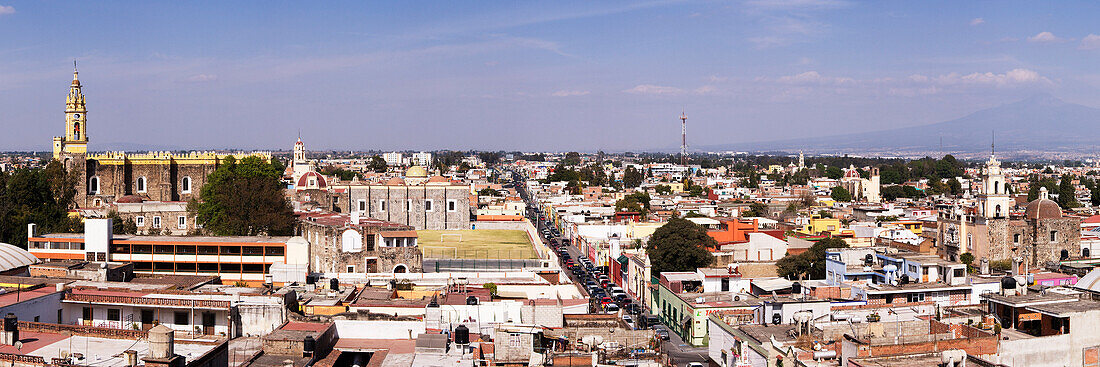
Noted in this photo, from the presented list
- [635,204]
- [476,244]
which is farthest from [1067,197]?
[476,244]

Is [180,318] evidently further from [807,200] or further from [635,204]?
[807,200]

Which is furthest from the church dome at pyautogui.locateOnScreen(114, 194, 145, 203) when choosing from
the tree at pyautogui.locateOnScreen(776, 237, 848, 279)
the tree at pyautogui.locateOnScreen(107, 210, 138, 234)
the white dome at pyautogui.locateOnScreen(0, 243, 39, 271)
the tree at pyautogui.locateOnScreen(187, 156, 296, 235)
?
the tree at pyautogui.locateOnScreen(776, 237, 848, 279)

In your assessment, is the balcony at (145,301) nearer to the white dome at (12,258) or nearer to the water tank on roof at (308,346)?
the water tank on roof at (308,346)

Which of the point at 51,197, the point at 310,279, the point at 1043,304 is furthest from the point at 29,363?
the point at 51,197

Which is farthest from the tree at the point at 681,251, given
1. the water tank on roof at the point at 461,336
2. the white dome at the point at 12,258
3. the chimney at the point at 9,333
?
the chimney at the point at 9,333

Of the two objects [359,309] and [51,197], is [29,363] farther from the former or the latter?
[51,197]

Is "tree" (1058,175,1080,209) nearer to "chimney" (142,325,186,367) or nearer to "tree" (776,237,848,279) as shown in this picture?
"tree" (776,237,848,279)
